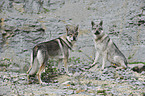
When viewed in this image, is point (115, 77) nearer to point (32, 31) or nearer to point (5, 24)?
point (32, 31)

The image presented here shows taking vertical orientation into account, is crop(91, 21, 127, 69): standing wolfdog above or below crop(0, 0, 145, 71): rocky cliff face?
below

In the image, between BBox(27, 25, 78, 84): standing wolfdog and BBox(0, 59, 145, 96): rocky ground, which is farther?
BBox(27, 25, 78, 84): standing wolfdog

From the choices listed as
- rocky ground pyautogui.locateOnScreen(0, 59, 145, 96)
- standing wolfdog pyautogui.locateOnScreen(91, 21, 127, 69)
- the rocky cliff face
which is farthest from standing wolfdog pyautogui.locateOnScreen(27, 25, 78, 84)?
the rocky cliff face

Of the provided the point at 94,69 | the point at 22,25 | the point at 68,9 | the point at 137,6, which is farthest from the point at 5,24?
the point at 137,6

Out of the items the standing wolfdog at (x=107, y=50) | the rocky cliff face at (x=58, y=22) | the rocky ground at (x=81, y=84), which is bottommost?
the rocky ground at (x=81, y=84)

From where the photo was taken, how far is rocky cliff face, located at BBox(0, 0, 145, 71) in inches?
317

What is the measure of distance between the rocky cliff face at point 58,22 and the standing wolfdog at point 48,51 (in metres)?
2.02

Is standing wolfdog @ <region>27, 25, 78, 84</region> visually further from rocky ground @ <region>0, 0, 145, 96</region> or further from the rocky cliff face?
the rocky cliff face

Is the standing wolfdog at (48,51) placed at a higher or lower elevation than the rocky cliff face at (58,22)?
lower

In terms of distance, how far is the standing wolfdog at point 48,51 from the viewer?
5.37 m

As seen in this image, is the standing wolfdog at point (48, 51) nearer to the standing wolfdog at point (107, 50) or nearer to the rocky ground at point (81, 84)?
the rocky ground at point (81, 84)

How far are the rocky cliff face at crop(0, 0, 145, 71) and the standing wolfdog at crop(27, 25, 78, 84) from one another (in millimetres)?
2016

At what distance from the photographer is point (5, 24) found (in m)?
8.43

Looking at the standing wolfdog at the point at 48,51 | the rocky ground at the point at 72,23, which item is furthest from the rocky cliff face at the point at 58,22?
the standing wolfdog at the point at 48,51
